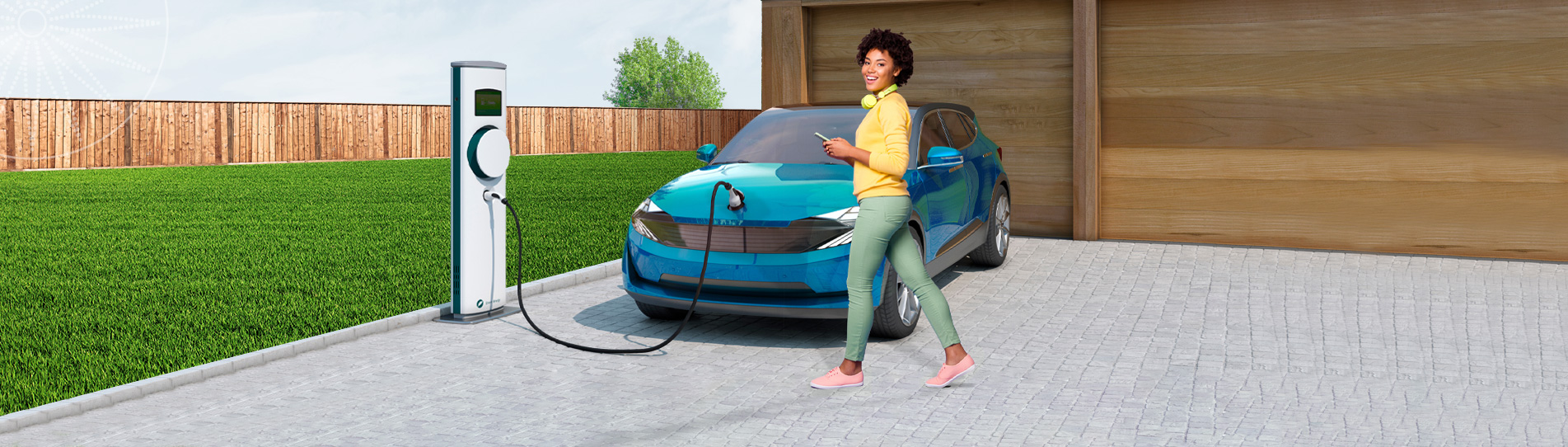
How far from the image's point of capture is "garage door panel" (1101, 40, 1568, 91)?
9742 mm

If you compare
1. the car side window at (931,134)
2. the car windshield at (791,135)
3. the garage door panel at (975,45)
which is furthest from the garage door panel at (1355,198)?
the car windshield at (791,135)

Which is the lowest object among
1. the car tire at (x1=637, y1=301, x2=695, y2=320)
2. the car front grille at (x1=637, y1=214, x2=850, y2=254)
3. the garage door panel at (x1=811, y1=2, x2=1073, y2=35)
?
the car tire at (x1=637, y1=301, x2=695, y2=320)

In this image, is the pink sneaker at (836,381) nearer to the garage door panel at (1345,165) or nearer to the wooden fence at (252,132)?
the garage door panel at (1345,165)

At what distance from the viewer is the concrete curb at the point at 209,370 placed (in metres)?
4.98

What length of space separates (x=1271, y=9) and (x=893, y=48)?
641 cm

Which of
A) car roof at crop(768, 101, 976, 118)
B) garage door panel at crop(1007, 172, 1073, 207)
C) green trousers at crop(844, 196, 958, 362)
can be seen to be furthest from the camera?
garage door panel at crop(1007, 172, 1073, 207)

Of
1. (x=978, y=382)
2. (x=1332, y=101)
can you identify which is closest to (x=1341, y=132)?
(x=1332, y=101)

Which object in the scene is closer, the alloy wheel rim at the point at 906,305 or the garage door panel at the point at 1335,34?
the alloy wheel rim at the point at 906,305

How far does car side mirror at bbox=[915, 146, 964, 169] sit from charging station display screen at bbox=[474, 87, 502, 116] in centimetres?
248

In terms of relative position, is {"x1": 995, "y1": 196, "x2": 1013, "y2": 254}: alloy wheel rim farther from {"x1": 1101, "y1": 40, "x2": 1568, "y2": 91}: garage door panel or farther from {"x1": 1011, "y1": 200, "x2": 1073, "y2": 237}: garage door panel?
{"x1": 1101, "y1": 40, "x2": 1568, "y2": 91}: garage door panel

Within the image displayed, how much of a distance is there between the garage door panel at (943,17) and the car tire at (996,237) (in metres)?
2.20

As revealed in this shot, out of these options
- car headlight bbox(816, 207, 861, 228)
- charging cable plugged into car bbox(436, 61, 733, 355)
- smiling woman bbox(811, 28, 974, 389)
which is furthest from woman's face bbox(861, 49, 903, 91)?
charging cable plugged into car bbox(436, 61, 733, 355)

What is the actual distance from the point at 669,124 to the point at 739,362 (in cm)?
3972

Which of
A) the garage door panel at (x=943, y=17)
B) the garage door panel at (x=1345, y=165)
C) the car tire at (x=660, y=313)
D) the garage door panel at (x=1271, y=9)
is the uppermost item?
the garage door panel at (x=943, y=17)
